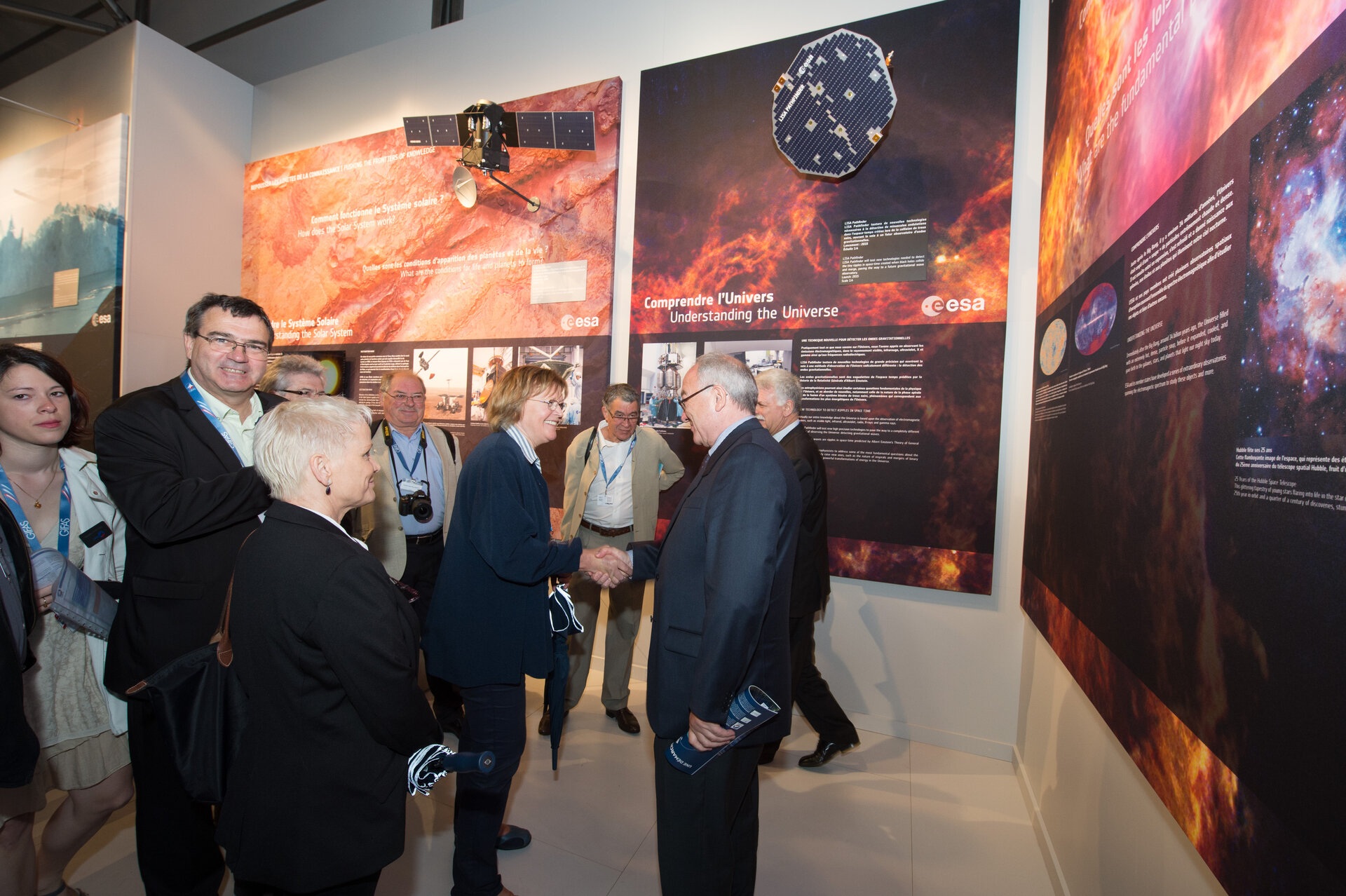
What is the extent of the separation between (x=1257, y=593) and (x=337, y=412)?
1.80m

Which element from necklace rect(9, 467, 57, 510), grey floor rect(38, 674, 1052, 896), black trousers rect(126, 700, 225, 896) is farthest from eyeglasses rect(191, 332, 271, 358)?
grey floor rect(38, 674, 1052, 896)

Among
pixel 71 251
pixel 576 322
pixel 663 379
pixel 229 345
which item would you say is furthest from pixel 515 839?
pixel 71 251

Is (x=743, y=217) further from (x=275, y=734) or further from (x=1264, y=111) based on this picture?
(x=275, y=734)

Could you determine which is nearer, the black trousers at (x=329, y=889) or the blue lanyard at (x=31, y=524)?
the black trousers at (x=329, y=889)

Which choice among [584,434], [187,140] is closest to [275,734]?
A: [584,434]

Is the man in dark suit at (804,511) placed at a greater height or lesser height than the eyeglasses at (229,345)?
lesser

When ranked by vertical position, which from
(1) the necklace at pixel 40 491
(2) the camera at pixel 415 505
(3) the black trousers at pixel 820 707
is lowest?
(3) the black trousers at pixel 820 707

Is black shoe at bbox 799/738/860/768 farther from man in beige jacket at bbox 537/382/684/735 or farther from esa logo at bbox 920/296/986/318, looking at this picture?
→ esa logo at bbox 920/296/986/318

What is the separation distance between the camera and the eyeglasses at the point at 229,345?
187 centimetres

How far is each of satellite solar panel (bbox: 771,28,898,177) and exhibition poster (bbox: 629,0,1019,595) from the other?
0.01m

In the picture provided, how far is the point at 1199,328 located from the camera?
1308 mm

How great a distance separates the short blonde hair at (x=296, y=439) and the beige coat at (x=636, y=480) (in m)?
2.36

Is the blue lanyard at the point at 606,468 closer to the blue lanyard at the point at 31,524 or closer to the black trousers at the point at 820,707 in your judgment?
the black trousers at the point at 820,707

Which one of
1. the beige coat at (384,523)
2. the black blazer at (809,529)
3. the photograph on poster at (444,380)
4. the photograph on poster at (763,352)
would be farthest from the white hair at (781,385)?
the photograph on poster at (444,380)
